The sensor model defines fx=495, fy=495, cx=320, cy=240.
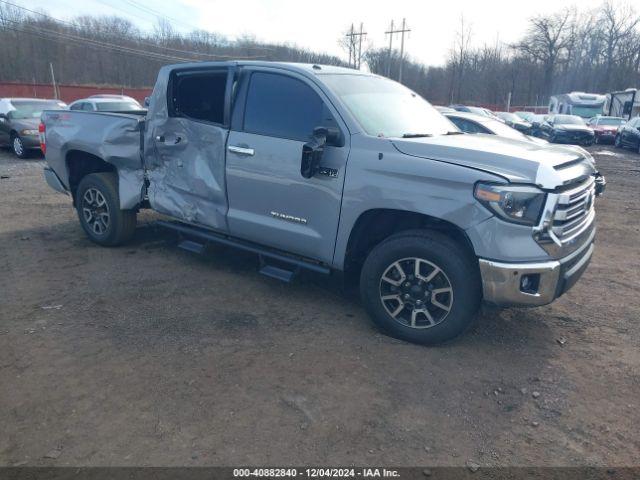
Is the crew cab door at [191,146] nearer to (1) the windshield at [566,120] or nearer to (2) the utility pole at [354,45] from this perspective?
(1) the windshield at [566,120]

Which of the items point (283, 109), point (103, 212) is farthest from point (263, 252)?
point (103, 212)

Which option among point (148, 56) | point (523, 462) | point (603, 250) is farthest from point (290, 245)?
point (148, 56)

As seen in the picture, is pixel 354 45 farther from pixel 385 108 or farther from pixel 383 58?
pixel 385 108

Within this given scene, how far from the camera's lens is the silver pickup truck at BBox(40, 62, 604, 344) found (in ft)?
10.8

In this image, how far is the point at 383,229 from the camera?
13.2 ft

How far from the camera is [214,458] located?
100 inches

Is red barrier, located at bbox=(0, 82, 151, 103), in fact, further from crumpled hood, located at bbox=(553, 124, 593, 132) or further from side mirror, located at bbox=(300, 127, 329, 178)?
side mirror, located at bbox=(300, 127, 329, 178)

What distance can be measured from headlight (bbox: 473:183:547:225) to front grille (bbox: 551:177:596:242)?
6.8 inches

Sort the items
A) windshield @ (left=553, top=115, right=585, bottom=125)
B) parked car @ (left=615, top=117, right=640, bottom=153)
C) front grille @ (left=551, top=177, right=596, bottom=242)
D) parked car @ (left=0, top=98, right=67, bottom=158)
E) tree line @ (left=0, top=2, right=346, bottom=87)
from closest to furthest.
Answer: front grille @ (left=551, top=177, right=596, bottom=242)
parked car @ (left=0, top=98, right=67, bottom=158)
parked car @ (left=615, top=117, right=640, bottom=153)
windshield @ (left=553, top=115, right=585, bottom=125)
tree line @ (left=0, top=2, right=346, bottom=87)

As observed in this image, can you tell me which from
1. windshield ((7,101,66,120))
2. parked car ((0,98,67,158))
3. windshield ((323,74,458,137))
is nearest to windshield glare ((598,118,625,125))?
windshield ((323,74,458,137))

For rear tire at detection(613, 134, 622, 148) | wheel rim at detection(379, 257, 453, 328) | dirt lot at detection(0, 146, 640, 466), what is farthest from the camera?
rear tire at detection(613, 134, 622, 148)

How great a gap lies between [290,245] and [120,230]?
2.51 meters

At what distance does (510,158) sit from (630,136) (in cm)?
2224

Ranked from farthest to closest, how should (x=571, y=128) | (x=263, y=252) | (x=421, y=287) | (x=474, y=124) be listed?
1. (x=571, y=128)
2. (x=474, y=124)
3. (x=263, y=252)
4. (x=421, y=287)
